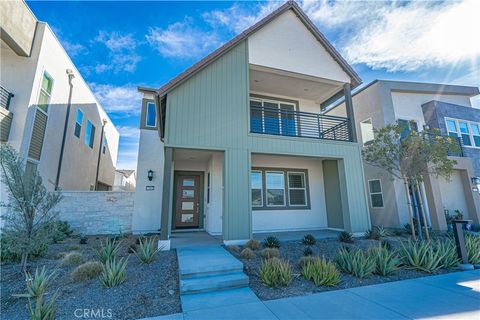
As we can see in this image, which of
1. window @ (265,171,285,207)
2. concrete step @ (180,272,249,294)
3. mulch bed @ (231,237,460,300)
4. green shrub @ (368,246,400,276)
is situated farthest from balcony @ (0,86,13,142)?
green shrub @ (368,246,400,276)

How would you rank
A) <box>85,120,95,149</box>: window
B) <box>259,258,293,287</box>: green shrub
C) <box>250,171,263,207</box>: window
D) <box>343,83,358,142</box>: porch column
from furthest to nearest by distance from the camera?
<box>85,120,95,149</box>: window, <box>250,171,263,207</box>: window, <box>343,83,358,142</box>: porch column, <box>259,258,293,287</box>: green shrub

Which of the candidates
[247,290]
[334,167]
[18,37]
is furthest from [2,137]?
[334,167]

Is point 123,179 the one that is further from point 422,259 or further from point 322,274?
point 422,259

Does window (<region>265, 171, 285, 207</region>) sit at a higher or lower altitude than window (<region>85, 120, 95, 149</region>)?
lower

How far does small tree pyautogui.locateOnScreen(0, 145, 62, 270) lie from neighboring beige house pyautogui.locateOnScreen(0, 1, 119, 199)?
2.22 feet

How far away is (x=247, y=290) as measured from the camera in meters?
4.49

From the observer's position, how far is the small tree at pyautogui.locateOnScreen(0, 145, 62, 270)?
16.2 ft

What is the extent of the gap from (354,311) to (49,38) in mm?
14200

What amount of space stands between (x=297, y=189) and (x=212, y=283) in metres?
7.46

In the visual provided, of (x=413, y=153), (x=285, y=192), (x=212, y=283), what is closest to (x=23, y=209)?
(x=212, y=283)

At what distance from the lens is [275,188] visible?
10.7m

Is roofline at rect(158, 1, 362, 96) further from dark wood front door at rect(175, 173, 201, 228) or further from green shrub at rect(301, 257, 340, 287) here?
green shrub at rect(301, 257, 340, 287)

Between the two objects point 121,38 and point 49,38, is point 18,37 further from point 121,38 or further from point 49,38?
point 121,38

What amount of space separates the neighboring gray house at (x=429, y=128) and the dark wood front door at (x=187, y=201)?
33.0 feet
